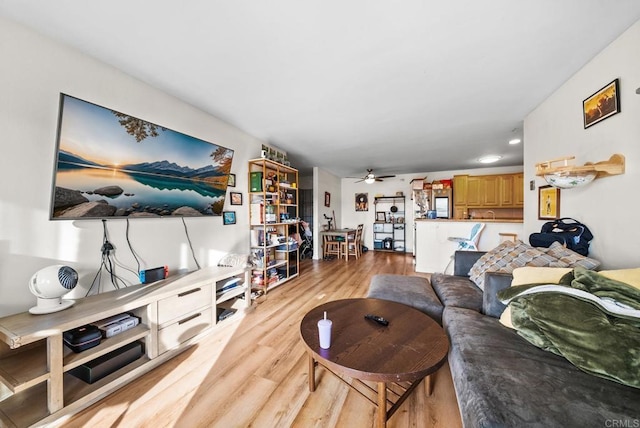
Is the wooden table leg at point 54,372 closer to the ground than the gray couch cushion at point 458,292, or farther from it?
closer to the ground

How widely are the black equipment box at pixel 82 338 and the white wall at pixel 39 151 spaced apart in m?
0.34

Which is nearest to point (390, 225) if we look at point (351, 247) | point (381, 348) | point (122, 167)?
point (351, 247)

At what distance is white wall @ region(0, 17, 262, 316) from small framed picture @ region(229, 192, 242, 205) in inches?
42.8

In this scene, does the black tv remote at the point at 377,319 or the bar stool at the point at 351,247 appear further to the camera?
the bar stool at the point at 351,247

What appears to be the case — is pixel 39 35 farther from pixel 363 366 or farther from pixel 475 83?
pixel 475 83

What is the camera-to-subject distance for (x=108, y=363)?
1469 millimetres

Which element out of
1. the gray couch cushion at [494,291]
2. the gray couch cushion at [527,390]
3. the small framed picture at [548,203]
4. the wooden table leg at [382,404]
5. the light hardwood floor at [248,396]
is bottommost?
the light hardwood floor at [248,396]

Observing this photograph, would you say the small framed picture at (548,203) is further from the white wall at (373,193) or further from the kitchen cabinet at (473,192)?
the white wall at (373,193)

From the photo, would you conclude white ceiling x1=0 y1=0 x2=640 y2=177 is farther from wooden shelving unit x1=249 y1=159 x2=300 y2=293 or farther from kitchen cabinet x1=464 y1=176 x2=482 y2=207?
kitchen cabinet x1=464 y1=176 x2=482 y2=207

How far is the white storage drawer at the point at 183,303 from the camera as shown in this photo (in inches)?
67.9

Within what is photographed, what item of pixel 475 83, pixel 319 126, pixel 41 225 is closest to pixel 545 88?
pixel 475 83

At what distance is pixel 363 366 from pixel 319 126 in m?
2.75

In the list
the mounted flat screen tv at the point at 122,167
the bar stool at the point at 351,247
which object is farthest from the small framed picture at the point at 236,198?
the bar stool at the point at 351,247

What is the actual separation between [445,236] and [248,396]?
405cm
